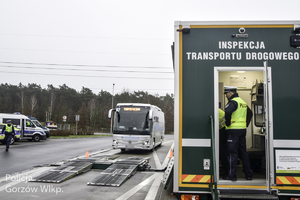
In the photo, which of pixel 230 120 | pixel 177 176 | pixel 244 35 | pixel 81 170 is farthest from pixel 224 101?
pixel 81 170

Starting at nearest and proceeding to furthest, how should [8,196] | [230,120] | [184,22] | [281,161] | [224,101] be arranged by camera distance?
[281,161], [184,22], [230,120], [8,196], [224,101]

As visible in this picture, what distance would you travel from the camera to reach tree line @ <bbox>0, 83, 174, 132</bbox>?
76000 millimetres

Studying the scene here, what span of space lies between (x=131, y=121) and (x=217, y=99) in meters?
12.0

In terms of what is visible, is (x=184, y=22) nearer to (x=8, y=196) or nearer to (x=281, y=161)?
(x=281, y=161)

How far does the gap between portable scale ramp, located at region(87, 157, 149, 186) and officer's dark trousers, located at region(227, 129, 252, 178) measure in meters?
3.81

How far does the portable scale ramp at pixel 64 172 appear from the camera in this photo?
7.81 m

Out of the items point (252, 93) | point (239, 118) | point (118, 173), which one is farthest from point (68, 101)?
point (239, 118)

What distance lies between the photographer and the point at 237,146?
186 inches

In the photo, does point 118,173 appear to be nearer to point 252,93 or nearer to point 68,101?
point 252,93

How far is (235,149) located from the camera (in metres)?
4.69

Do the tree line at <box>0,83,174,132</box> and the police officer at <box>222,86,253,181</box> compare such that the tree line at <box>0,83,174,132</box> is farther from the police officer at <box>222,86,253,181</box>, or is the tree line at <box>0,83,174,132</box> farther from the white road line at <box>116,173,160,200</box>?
the police officer at <box>222,86,253,181</box>

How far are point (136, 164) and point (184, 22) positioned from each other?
6750 mm

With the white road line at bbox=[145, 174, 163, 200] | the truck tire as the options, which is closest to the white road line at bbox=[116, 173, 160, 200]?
the white road line at bbox=[145, 174, 163, 200]

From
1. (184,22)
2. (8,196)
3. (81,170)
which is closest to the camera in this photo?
(184,22)
